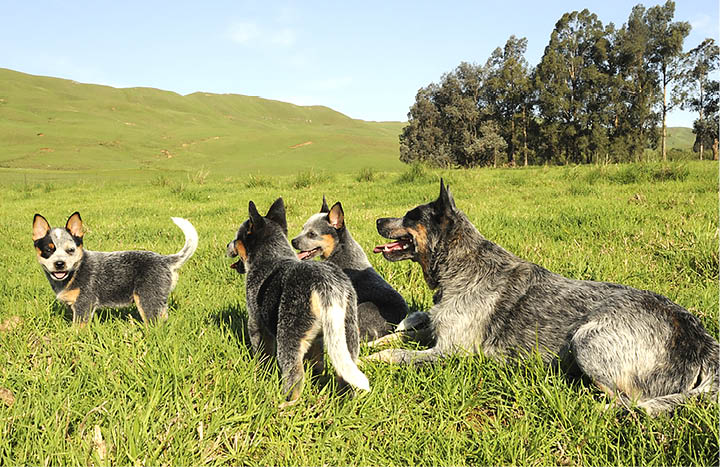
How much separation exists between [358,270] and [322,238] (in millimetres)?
686

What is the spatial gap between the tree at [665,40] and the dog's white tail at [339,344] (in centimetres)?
6703

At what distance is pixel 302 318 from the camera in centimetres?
335

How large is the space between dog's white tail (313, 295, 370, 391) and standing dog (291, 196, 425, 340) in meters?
1.79

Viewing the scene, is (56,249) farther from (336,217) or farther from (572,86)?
(572,86)

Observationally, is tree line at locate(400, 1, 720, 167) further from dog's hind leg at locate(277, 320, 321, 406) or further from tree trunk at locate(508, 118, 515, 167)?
dog's hind leg at locate(277, 320, 321, 406)

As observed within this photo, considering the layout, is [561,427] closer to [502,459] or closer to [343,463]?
[502,459]

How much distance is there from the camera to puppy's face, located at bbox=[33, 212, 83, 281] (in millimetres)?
4945

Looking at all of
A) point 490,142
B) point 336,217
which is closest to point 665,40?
point 490,142

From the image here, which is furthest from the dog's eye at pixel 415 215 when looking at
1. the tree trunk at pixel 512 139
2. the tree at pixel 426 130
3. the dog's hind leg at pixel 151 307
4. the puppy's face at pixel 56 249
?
the tree trunk at pixel 512 139

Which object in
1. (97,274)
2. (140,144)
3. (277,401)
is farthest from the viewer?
(140,144)

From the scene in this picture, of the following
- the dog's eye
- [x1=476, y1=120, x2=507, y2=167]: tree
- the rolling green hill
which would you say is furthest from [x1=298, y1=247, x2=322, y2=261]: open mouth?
[x1=476, y1=120, x2=507, y2=167]: tree

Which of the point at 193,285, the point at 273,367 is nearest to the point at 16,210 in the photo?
the point at 193,285

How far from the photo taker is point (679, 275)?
6.04 metres

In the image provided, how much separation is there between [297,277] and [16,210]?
16027mm
